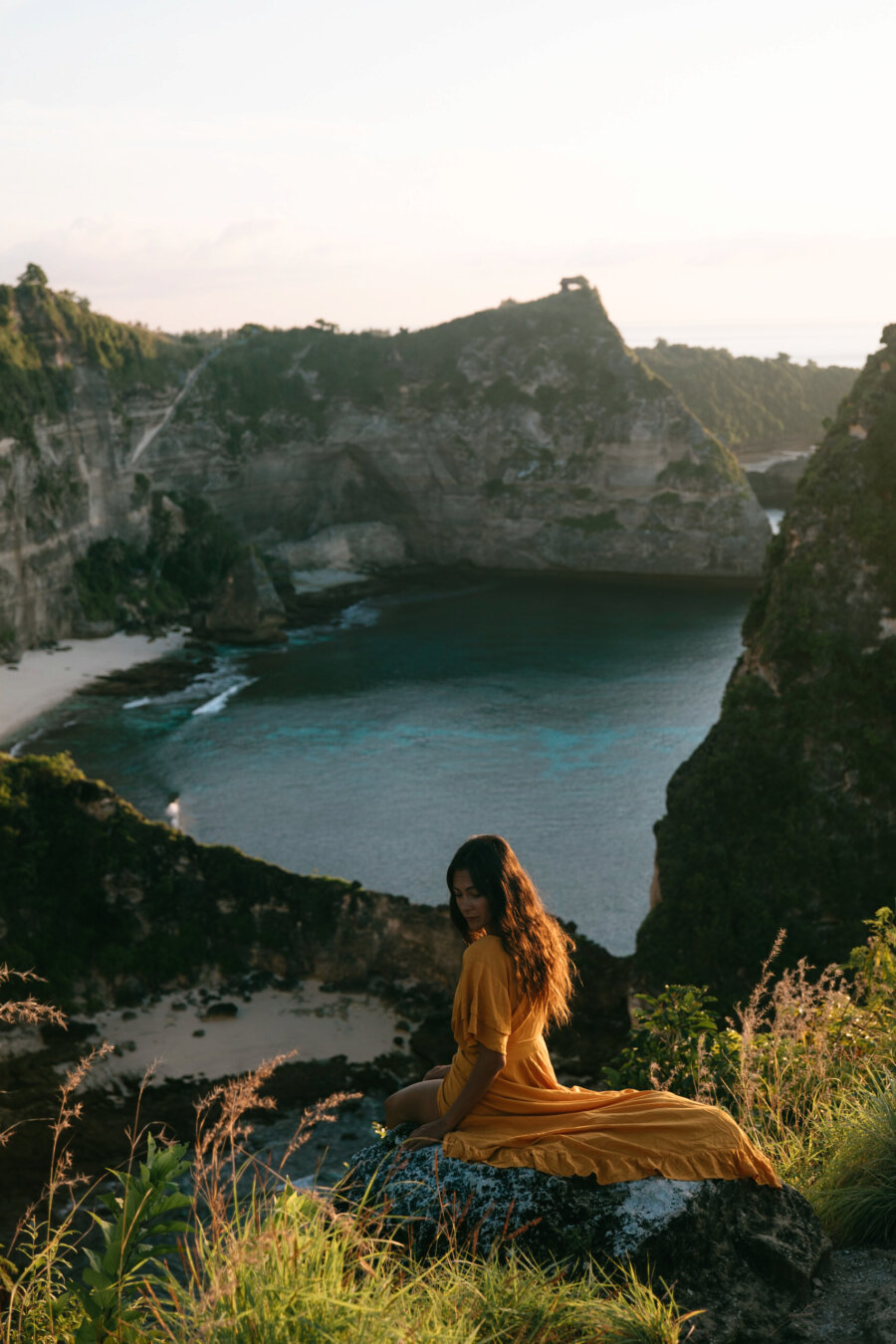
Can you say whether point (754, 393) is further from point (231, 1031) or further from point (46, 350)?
point (231, 1031)

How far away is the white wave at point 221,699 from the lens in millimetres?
47094

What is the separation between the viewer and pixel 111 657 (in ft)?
178

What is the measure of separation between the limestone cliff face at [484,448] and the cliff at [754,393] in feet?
118

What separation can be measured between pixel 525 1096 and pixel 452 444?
77.4m

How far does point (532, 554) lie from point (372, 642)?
74.2 ft

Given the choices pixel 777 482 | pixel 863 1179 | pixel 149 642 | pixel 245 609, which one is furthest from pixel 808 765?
pixel 777 482

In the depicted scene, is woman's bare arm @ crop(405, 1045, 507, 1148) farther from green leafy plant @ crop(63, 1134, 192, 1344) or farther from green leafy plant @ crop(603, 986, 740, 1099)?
green leafy plant @ crop(603, 986, 740, 1099)

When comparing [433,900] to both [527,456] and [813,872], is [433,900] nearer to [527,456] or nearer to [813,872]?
[813,872]

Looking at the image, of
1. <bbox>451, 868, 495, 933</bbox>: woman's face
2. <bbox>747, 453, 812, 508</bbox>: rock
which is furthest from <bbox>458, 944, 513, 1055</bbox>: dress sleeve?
<bbox>747, 453, 812, 508</bbox>: rock

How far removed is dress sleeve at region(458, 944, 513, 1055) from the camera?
194 inches

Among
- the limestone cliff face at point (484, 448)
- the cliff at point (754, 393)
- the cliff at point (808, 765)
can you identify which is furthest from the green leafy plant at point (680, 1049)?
the cliff at point (754, 393)

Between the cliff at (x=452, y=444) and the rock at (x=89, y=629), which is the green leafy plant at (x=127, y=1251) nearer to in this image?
the rock at (x=89, y=629)

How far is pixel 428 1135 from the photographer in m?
5.00

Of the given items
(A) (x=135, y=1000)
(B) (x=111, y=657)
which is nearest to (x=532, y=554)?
(B) (x=111, y=657)
